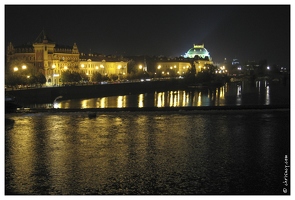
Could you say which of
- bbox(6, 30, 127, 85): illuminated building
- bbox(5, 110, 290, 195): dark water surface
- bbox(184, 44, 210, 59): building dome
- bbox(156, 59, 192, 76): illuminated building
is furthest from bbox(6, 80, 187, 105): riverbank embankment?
bbox(184, 44, 210, 59): building dome

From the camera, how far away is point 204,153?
10578mm

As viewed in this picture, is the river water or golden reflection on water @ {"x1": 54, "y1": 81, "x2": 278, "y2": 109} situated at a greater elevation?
golden reflection on water @ {"x1": 54, "y1": 81, "x2": 278, "y2": 109}

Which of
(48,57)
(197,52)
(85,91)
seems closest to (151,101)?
(85,91)

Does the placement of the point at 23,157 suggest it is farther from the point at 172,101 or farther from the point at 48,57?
the point at 48,57

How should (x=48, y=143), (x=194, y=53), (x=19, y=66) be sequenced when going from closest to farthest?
(x=48, y=143), (x=19, y=66), (x=194, y=53)

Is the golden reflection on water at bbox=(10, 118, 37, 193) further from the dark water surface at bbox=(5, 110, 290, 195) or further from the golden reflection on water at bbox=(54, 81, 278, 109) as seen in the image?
the golden reflection on water at bbox=(54, 81, 278, 109)

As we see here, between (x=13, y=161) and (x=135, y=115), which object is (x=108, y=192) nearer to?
(x=13, y=161)

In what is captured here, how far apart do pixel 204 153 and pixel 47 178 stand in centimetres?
373

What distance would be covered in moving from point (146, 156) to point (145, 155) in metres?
0.10

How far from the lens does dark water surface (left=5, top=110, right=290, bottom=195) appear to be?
8.04 metres

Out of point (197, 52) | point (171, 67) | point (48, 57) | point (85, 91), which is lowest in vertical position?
point (85, 91)

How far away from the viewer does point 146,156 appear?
10203mm

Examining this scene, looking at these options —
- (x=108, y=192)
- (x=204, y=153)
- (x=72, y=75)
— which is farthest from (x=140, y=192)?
(x=72, y=75)

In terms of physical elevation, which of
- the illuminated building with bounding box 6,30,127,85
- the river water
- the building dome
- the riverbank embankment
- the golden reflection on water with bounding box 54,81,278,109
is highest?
the building dome
